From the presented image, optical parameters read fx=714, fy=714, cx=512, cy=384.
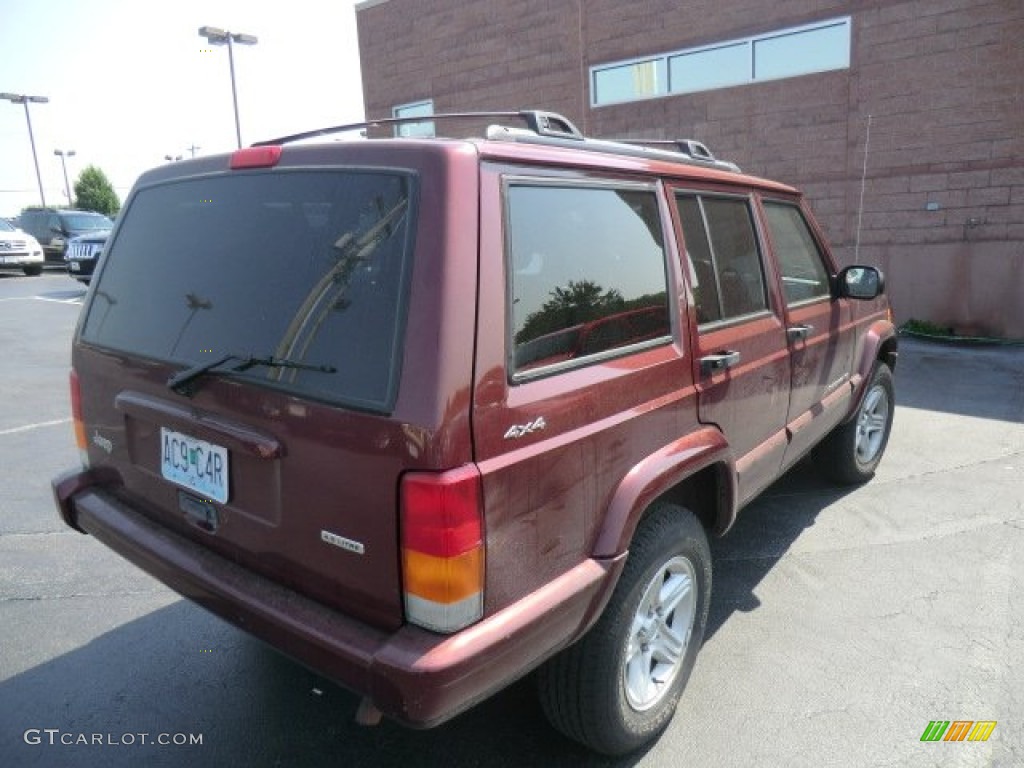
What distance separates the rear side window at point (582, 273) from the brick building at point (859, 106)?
8634 millimetres

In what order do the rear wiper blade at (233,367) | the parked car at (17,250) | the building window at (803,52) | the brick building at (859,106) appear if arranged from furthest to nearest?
the parked car at (17,250) < the building window at (803,52) < the brick building at (859,106) < the rear wiper blade at (233,367)

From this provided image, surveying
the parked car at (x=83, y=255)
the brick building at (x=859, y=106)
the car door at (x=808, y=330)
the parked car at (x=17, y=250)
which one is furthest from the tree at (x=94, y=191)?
the car door at (x=808, y=330)

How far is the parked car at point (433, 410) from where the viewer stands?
1.68 meters

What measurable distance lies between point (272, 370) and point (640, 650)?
148 cm

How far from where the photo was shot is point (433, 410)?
5.31ft

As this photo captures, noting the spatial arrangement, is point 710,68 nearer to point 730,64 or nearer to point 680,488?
point 730,64

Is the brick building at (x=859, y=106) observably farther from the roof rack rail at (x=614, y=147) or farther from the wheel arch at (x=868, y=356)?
the roof rack rail at (x=614, y=147)

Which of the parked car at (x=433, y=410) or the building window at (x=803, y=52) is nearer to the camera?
the parked car at (x=433, y=410)

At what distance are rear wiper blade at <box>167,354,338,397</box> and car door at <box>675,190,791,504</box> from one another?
1.33m

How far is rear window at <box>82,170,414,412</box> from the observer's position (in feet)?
5.71

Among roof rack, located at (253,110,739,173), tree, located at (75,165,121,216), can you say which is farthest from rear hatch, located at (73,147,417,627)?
tree, located at (75,165,121,216)

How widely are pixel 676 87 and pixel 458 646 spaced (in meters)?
11.1

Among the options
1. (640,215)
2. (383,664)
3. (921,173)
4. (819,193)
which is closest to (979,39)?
(921,173)

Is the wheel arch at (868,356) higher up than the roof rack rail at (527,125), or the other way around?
the roof rack rail at (527,125)
